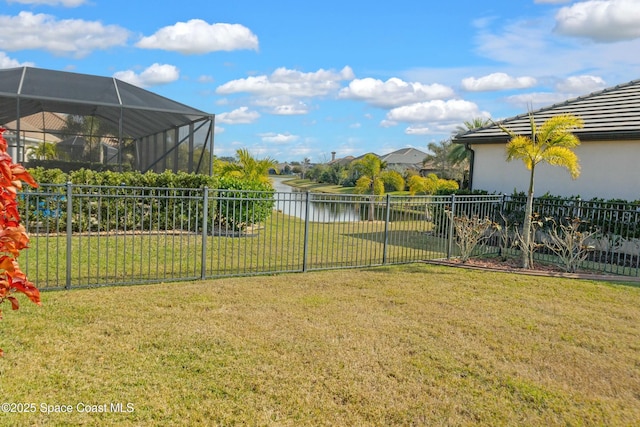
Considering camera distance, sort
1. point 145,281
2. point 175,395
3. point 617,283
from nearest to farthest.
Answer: point 175,395 → point 145,281 → point 617,283

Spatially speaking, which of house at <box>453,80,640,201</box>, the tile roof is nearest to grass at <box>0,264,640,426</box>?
house at <box>453,80,640,201</box>

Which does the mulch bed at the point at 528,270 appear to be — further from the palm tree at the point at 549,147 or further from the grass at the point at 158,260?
the grass at the point at 158,260

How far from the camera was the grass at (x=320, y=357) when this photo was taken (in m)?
3.68

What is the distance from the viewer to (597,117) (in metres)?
12.4

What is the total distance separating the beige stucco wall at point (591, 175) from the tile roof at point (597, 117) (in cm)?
39

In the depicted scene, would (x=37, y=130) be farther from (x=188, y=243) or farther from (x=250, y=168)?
(x=188, y=243)

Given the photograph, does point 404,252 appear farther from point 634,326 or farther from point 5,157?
point 5,157

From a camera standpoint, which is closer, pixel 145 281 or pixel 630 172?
pixel 145 281

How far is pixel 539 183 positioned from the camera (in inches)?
511

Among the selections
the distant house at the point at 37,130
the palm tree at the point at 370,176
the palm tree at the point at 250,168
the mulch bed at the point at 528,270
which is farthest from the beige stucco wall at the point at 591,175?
the distant house at the point at 37,130

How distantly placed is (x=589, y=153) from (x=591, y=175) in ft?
1.85

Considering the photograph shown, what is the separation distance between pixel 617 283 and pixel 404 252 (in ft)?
14.0

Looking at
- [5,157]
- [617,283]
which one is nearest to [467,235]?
[617,283]

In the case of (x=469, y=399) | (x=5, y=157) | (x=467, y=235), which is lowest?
(x=469, y=399)
